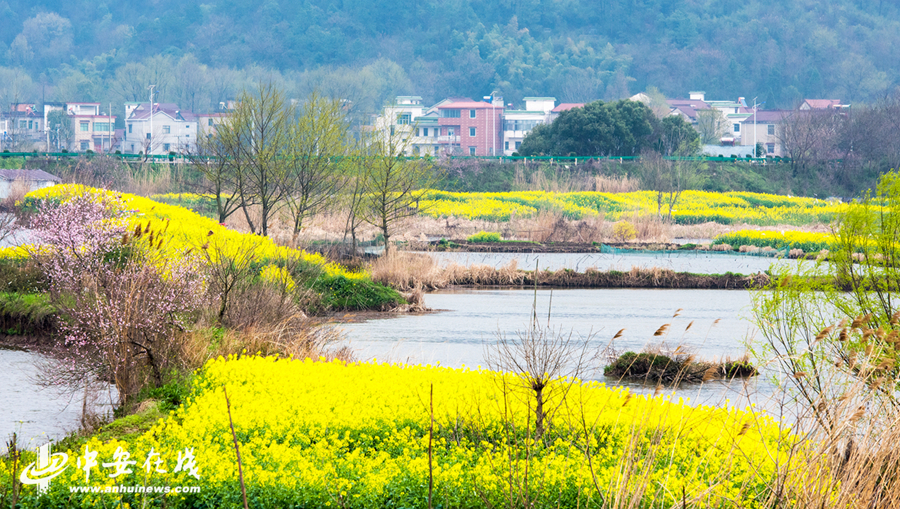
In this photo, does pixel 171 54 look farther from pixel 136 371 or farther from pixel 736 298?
pixel 136 371

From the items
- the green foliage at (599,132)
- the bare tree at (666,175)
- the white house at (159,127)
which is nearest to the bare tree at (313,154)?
the bare tree at (666,175)

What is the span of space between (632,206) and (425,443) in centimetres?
4478

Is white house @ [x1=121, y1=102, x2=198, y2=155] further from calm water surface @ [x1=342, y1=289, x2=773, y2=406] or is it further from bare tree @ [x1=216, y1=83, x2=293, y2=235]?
calm water surface @ [x1=342, y1=289, x2=773, y2=406]

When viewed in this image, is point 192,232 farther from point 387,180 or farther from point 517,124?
point 517,124

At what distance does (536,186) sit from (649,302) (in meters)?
34.7

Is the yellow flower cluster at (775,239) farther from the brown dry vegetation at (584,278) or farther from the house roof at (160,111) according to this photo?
the house roof at (160,111)

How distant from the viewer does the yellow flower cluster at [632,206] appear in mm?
48156

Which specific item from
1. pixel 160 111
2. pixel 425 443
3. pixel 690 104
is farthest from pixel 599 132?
pixel 425 443

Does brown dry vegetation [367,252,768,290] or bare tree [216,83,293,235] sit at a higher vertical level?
bare tree [216,83,293,235]

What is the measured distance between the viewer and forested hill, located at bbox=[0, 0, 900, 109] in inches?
5374

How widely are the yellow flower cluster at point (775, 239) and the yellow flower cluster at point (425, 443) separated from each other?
31.3m

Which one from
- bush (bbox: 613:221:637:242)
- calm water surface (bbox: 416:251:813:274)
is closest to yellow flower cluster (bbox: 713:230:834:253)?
calm water surface (bbox: 416:251:813:274)

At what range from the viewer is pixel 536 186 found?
59.5m

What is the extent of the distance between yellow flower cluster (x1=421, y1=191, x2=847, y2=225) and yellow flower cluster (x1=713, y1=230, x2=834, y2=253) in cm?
515
